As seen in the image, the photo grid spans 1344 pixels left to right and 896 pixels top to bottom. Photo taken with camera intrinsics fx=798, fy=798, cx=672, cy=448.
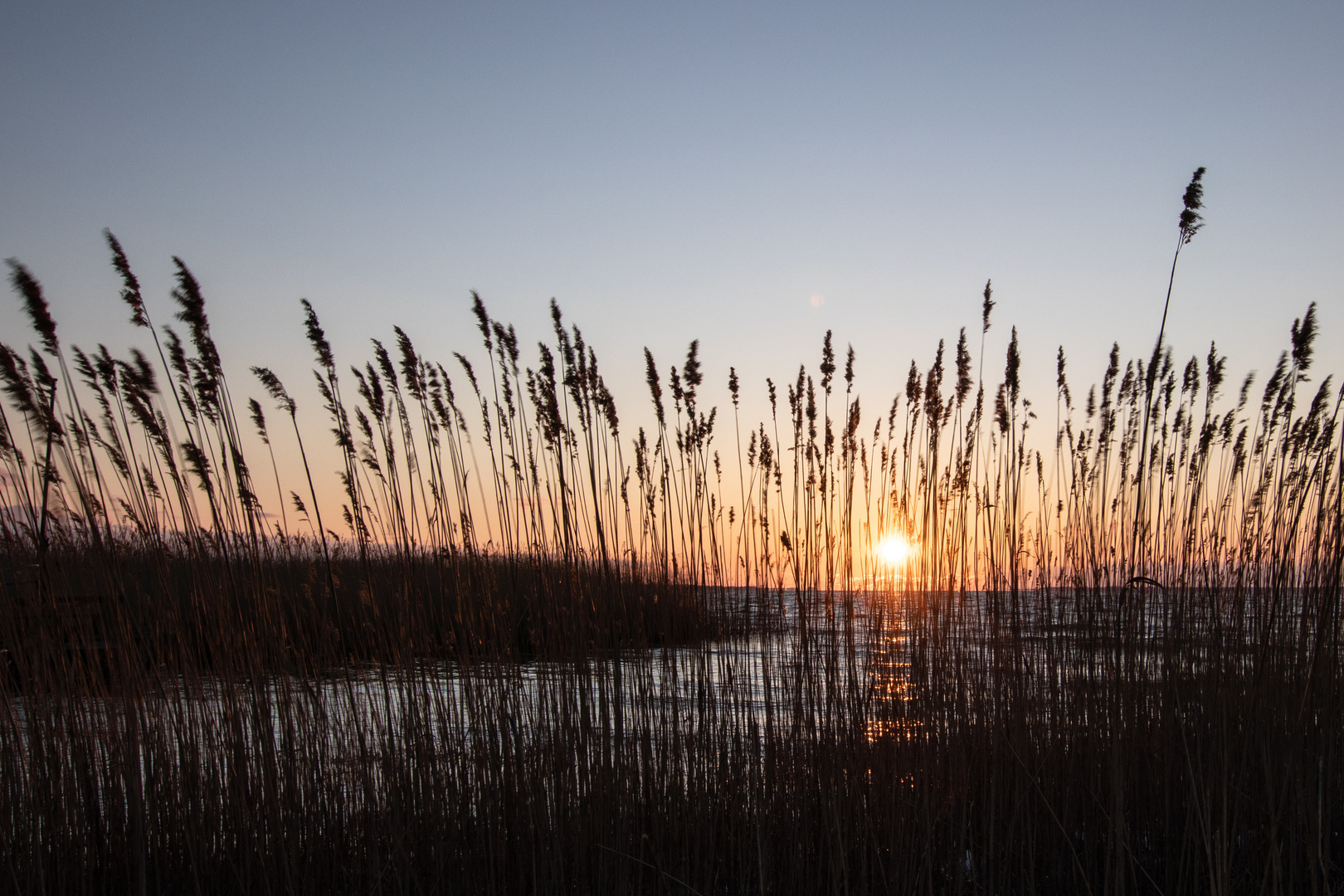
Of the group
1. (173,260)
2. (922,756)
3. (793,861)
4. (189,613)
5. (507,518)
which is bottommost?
(793,861)

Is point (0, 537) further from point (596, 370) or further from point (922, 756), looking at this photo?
point (922, 756)

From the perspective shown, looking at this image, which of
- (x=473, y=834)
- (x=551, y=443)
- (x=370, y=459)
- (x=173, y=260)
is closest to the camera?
(x=173, y=260)

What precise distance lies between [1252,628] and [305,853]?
3739mm

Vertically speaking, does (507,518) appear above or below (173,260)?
below

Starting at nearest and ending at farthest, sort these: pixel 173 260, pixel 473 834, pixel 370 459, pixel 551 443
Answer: pixel 173 260, pixel 473 834, pixel 551 443, pixel 370 459

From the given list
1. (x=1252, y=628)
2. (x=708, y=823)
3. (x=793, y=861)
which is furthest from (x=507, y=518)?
(x=1252, y=628)

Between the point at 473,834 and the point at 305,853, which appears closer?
the point at 305,853

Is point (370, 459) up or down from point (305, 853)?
up

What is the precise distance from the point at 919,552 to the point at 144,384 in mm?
3132

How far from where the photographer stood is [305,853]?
258 centimetres

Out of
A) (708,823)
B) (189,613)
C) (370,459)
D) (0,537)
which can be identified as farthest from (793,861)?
(0,537)

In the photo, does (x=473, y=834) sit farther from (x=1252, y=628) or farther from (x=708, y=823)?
(x=1252, y=628)

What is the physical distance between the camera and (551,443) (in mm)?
3064

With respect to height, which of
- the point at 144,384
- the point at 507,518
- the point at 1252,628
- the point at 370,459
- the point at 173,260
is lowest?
the point at 1252,628
